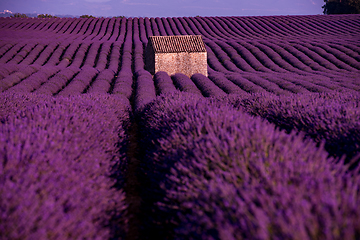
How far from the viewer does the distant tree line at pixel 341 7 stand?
5278 centimetres

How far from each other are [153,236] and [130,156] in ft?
10.0

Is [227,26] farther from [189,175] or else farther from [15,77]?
[189,175]

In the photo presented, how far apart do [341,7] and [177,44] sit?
54.0 meters

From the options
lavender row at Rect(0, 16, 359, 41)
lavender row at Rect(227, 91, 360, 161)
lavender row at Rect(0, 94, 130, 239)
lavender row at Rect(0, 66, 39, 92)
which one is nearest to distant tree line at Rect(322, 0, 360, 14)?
lavender row at Rect(0, 16, 359, 41)

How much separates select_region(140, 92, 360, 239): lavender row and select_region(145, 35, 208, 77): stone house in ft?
50.3

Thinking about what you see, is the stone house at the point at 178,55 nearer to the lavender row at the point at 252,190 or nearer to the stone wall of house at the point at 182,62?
the stone wall of house at the point at 182,62

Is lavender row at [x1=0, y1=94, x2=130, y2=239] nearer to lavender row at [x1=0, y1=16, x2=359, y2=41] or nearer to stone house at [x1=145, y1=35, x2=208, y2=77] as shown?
stone house at [x1=145, y1=35, x2=208, y2=77]

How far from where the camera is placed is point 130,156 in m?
6.09

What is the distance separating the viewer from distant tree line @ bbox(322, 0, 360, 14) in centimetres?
5278

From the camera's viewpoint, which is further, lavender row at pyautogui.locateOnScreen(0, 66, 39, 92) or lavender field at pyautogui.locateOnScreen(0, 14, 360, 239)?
lavender row at pyautogui.locateOnScreen(0, 66, 39, 92)

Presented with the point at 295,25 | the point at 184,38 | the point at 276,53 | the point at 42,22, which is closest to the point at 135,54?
the point at 184,38

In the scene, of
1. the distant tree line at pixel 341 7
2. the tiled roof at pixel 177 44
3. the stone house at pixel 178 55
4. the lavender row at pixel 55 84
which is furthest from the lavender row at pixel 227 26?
the lavender row at pixel 55 84

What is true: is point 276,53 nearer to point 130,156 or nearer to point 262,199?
point 130,156

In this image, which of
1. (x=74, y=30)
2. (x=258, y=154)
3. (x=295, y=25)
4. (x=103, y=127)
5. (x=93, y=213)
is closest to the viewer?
(x=93, y=213)
